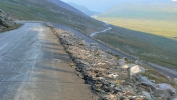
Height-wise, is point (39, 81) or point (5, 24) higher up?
point (39, 81)

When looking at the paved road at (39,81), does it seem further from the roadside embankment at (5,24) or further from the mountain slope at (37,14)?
the mountain slope at (37,14)

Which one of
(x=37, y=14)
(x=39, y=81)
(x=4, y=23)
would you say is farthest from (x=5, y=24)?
(x=37, y=14)

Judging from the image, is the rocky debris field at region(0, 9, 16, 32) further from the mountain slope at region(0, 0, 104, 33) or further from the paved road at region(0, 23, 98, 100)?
the mountain slope at region(0, 0, 104, 33)

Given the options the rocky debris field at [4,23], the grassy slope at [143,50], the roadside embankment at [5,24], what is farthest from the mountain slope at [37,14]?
the roadside embankment at [5,24]

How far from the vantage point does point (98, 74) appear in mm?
12812

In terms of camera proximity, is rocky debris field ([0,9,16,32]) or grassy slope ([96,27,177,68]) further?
grassy slope ([96,27,177,68])

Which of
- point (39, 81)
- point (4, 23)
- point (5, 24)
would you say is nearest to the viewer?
point (39, 81)

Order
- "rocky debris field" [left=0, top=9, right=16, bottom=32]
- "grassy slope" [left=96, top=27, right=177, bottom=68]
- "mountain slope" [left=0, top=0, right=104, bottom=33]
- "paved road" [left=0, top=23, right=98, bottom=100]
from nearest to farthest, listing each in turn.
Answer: "paved road" [left=0, top=23, right=98, bottom=100] → "rocky debris field" [left=0, top=9, right=16, bottom=32] → "grassy slope" [left=96, top=27, right=177, bottom=68] → "mountain slope" [left=0, top=0, right=104, bottom=33]

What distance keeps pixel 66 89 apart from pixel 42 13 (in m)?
128

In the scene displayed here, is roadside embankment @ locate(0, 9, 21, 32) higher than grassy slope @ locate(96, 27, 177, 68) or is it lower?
higher

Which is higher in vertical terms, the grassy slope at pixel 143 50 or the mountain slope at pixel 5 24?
the mountain slope at pixel 5 24

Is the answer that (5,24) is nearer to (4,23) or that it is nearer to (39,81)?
(4,23)

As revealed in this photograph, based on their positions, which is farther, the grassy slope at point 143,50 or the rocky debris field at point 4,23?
the grassy slope at point 143,50

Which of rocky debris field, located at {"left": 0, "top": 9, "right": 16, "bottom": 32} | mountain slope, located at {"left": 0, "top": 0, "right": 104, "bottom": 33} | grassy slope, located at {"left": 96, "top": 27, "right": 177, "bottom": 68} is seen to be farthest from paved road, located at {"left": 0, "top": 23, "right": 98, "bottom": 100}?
mountain slope, located at {"left": 0, "top": 0, "right": 104, "bottom": 33}
